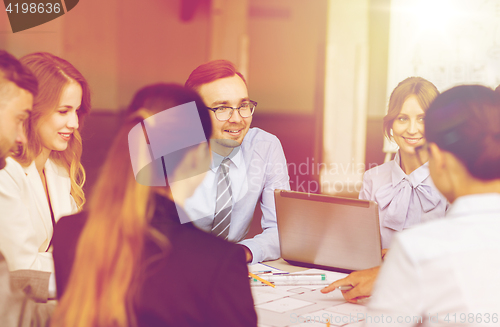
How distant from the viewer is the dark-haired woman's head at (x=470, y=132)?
0.83m

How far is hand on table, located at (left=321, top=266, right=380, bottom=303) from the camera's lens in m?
1.28

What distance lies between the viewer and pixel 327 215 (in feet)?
4.87

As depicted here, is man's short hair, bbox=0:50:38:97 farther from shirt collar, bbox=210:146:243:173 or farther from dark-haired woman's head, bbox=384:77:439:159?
dark-haired woman's head, bbox=384:77:439:159

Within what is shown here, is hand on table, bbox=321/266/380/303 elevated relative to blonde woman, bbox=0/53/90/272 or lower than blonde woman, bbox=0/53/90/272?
lower

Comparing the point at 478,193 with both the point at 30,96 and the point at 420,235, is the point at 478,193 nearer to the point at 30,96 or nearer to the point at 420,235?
the point at 420,235

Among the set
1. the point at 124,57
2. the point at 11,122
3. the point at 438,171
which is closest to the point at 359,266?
the point at 438,171

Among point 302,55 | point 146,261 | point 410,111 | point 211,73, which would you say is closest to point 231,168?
point 211,73

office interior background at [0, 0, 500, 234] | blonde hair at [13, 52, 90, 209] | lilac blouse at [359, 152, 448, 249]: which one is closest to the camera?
blonde hair at [13, 52, 90, 209]

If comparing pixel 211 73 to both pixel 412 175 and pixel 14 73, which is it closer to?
pixel 14 73

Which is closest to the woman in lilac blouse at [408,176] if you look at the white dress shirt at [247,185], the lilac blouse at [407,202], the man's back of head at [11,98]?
the lilac blouse at [407,202]

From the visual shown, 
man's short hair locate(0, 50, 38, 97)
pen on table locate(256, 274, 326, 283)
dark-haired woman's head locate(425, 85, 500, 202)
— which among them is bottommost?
pen on table locate(256, 274, 326, 283)

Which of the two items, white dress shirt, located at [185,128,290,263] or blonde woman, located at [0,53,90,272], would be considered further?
white dress shirt, located at [185,128,290,263]

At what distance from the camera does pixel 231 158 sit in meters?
2.33

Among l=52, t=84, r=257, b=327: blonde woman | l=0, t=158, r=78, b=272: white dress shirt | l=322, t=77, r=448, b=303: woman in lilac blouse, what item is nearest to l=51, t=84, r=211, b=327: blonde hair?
l=52, t=84, r=257, b=327: blonde woman
